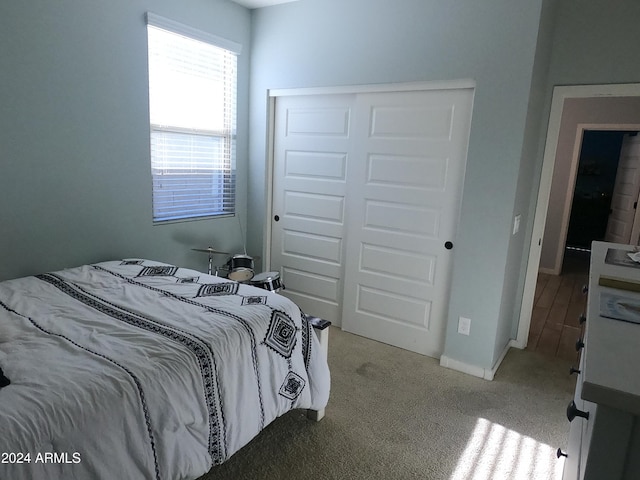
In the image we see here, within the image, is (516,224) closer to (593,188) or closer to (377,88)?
(377,88)

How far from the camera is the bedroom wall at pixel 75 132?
7.56 ft

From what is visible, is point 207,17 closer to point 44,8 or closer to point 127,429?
point 44,8

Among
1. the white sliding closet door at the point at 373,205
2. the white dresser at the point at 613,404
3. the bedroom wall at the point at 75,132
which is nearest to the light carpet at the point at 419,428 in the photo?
the white sliding closet door at the point at 373,205

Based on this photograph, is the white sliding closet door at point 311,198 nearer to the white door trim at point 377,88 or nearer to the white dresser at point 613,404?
the white door trim at point 377,88

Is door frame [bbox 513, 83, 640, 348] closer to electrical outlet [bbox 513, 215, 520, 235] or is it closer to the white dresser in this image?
electrical outlet [bbox 513, 215, 520, 235]

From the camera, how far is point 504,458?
6.87 feet

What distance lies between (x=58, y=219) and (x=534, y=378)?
3318 millimetres

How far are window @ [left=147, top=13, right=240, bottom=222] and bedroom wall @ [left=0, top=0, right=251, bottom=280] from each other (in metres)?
0.11

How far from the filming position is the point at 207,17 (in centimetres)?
325

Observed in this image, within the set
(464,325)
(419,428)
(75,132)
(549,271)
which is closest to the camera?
(419,428)

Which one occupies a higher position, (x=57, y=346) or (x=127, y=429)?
(x=57, y=346)

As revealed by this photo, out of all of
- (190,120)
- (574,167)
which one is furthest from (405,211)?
(574,167)

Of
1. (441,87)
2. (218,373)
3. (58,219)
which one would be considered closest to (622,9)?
(441,87)

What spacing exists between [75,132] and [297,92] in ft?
5.62
